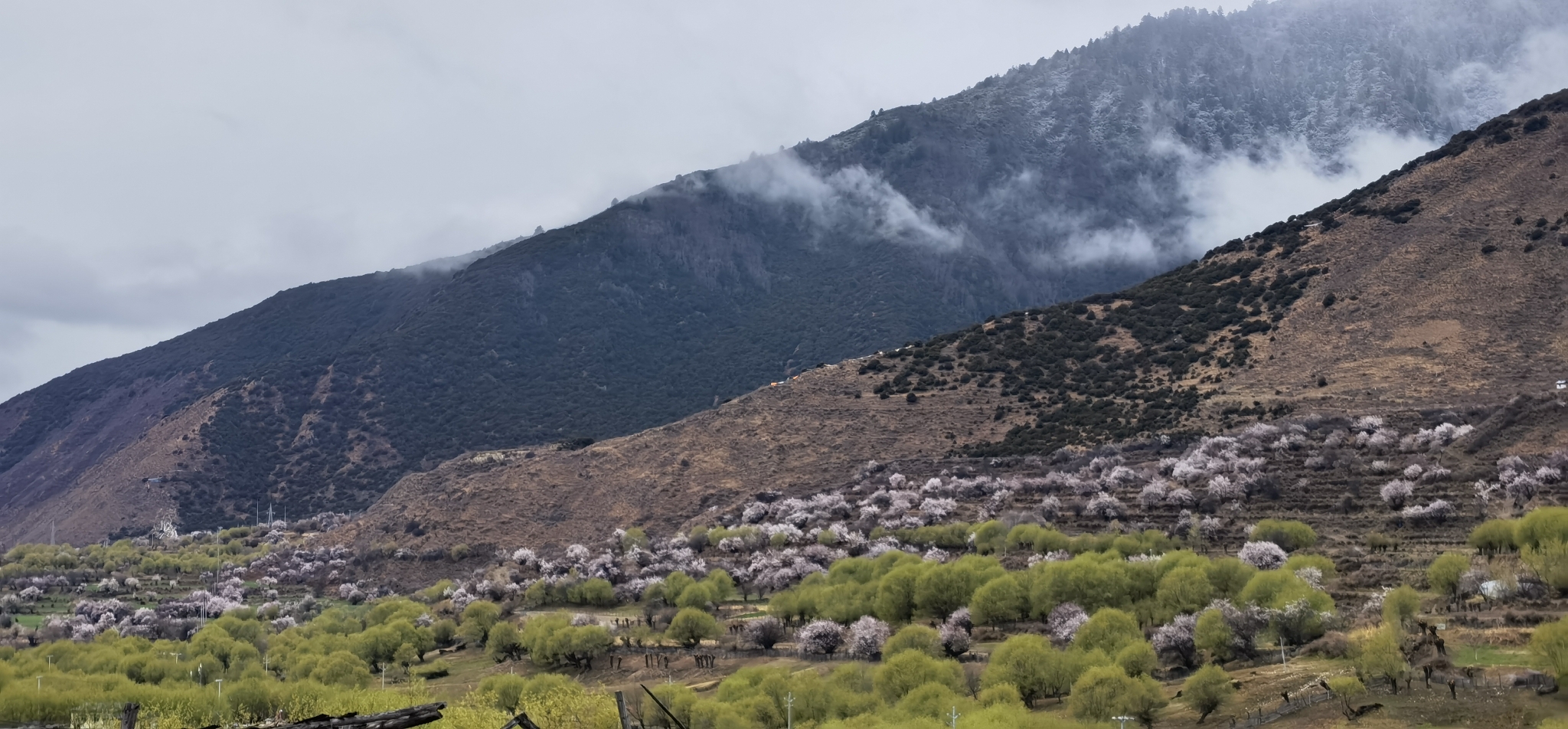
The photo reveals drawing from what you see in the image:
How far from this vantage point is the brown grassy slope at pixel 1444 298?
220 ft

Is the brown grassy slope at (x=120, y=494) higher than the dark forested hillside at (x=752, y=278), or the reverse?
the dark forested hillside at (x=752, y=278)

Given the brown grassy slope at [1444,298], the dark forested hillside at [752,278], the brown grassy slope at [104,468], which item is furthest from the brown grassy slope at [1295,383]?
the brown grassy slope at [104,468]

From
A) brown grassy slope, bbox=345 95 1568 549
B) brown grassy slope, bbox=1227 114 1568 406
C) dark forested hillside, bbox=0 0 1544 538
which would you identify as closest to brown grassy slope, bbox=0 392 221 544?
dark forested hillside, bbox=0 0 1544 538

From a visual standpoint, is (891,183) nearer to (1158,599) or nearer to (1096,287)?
(1096,287)

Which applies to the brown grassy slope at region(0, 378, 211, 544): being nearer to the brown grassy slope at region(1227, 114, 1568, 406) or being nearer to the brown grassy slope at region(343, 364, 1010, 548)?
the brown grassy slope at region(343, 364, 1010, 548)

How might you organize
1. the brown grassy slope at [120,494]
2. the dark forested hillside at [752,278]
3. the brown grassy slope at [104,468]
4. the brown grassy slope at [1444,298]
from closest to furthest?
the brown grassy slope at [1444,298]
the brown grassy slope at [120,494]
the brown grassy slope at [104,468]
the dark forested hillside at [752,278]

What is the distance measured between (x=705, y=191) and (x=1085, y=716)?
5661 inches

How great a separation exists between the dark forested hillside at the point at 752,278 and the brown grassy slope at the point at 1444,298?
55700mm

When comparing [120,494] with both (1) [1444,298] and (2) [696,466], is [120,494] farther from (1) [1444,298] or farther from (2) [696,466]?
(1) [1444,298]

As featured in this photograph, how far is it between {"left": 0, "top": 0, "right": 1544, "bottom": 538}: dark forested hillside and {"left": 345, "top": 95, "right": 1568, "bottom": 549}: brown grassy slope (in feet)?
114

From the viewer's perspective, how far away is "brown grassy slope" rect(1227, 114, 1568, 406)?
66938mm

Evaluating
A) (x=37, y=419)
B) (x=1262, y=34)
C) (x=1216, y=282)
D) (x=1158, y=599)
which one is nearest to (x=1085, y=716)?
(x=1158, y=599)

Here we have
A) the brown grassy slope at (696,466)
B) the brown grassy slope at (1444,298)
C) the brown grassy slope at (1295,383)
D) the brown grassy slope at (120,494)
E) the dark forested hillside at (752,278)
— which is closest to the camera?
the brown grassy slope at (1444,298)

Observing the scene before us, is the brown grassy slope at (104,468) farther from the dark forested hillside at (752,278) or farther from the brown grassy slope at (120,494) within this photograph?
the dark forested hillside at (752,278)
